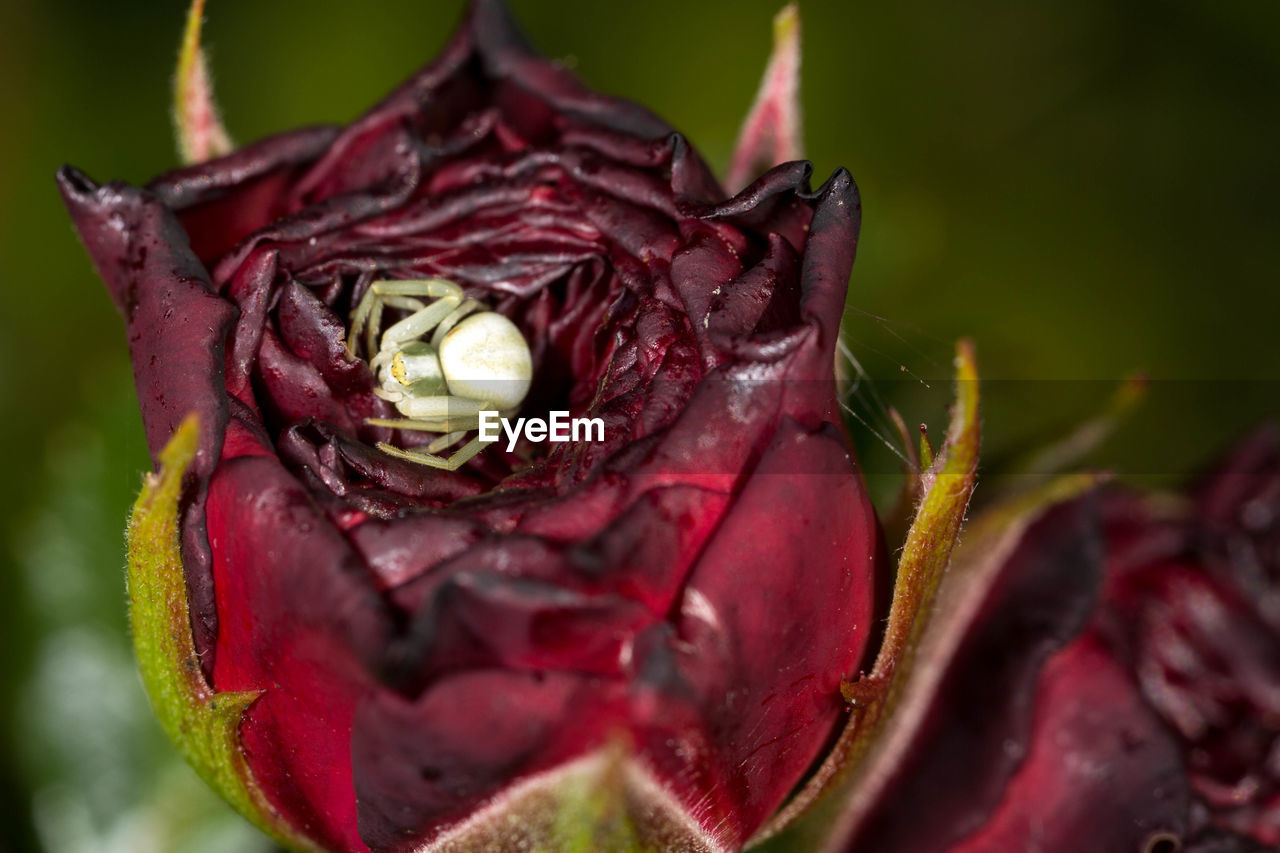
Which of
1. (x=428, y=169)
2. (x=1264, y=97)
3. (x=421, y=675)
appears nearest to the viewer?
(x=421, y=675)

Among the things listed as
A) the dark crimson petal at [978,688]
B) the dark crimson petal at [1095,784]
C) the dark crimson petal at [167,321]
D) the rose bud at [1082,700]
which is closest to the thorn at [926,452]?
the rose bud at [1082,700]

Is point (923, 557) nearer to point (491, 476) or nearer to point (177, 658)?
point (491, 476)

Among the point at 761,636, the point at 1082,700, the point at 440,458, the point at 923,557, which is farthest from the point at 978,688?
the point at 440,458

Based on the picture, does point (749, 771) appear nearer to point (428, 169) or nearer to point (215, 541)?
point (215, 541)

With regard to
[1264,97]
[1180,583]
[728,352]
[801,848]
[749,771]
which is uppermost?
[728,352]

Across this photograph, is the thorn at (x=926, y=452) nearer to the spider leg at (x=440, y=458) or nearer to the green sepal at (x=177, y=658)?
the spider leg at (x=440, y=458)

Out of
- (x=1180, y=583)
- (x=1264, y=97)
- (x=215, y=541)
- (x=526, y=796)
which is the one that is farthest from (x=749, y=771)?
(x=1264, y=97)

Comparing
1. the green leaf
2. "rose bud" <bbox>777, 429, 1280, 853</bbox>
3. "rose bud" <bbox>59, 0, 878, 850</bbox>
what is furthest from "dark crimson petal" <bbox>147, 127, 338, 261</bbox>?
"rose bud" <bbox>777, 429, 1280, 853</bbox>
